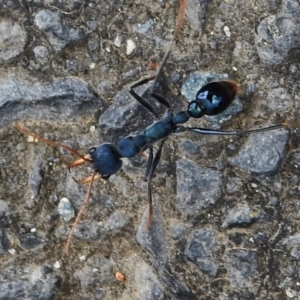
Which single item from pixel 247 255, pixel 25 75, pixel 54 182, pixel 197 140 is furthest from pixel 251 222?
pixel 25 75

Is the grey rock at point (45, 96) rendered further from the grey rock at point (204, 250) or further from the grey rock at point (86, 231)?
the grey rock at point (204, 250)

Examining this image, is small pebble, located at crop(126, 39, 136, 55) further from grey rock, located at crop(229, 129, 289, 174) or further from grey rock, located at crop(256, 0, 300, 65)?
grey rock, located at crop(229, 129, 289, 174)

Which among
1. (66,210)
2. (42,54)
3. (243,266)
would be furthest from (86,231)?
(42,54)

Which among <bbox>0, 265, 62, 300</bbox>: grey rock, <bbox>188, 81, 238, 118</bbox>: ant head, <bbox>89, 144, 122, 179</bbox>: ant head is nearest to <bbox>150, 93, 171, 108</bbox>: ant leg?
<bbox>188, 81, 238, 118</bbox>: ant head

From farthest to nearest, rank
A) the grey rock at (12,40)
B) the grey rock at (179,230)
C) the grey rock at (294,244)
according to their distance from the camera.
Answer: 1. the grey rock at (12,40)
2. the grey rock at (179,230)
3. the grey rock at (294,244)

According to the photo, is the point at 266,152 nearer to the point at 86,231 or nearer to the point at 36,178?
the point at 86,231

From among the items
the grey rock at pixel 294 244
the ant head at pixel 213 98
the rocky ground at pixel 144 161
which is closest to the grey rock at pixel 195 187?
the rocky ground at pixel 144 161

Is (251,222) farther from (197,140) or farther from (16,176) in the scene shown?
(16,176)
